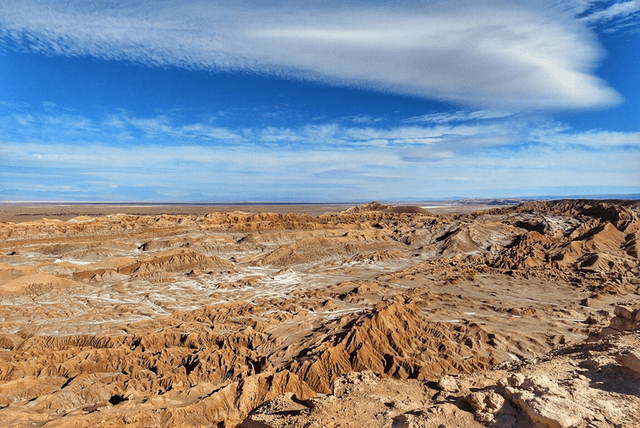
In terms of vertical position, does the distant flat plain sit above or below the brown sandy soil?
above

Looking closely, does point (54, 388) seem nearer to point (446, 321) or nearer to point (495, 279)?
point (446, 321)

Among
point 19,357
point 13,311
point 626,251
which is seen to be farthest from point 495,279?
point 13,311

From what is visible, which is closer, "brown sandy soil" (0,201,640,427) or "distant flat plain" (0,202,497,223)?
"brown sandy soil" (0,201,640,427)

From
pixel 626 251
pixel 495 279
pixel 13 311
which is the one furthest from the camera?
pixel 626 251

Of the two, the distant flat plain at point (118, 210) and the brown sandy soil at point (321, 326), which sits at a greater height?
the distant flat plain at point (118, 210)

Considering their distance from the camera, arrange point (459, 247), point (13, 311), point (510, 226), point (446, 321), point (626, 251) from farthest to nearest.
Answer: point (510, 226) < point (459, 247) < point (626, 251) < point (13, 311) < point (446, 321)

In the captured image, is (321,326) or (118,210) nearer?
(321,326)

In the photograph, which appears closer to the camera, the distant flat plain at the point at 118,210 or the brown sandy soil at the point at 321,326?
the brown sandy soil at the point at 321,326

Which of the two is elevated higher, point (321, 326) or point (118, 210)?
point (118, 210)
